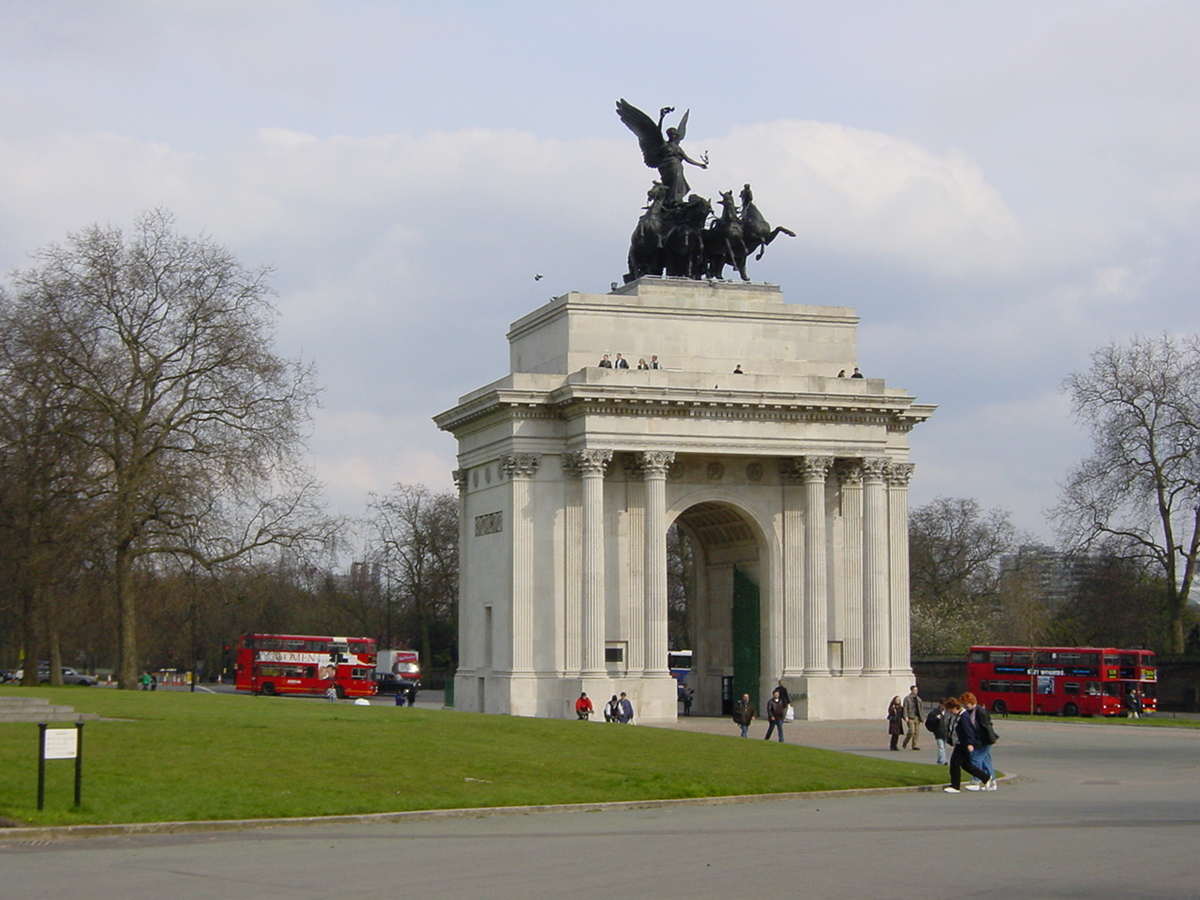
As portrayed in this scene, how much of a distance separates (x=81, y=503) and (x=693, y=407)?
2166 centimetres

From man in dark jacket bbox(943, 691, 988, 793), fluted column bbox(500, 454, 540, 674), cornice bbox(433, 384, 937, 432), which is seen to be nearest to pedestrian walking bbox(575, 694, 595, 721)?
fluted column bbox(500, 454, 540, 674)

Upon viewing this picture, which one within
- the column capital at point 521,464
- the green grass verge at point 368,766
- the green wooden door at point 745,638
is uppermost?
the column capital at point 521,464

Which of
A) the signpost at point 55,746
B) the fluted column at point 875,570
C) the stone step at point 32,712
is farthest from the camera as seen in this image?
the fluted column at point 875,570

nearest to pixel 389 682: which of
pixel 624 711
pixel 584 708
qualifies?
pixel 584 708

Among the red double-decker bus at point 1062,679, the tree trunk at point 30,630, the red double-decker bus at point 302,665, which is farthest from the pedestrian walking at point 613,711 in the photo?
the red double-decker bus at point 302,665

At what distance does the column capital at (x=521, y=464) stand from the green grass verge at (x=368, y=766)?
18.1 metres

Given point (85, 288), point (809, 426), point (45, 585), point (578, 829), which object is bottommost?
point (578, 829)

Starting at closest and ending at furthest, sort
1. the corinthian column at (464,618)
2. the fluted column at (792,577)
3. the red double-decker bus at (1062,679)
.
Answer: the fluted column at (792,577) → the corinthian column at (464,618) → the red double-decker bus at (1062,679)

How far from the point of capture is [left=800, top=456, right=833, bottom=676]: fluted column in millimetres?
61812

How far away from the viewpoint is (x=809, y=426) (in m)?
62.2

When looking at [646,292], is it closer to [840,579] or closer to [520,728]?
[840,579]

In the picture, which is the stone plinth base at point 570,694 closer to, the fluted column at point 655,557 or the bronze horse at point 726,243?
A: the fluted column at point 655,557

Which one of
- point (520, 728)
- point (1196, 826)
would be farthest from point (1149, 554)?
point (1196, 826)

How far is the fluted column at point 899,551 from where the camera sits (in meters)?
64.6
